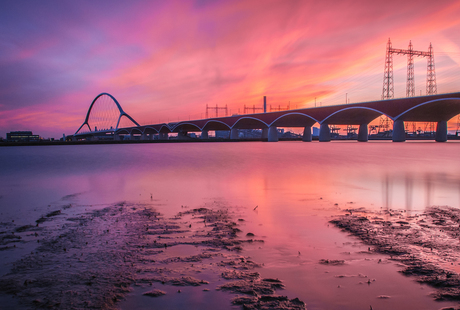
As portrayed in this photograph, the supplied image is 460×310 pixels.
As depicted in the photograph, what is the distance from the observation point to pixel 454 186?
1162 cm

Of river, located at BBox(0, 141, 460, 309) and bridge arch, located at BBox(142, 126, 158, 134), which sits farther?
bridge arch, located at BBox(142, 126, 158, 134)

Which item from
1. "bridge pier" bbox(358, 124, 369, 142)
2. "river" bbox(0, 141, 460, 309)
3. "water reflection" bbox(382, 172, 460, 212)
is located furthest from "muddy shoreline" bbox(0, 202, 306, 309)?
"bridge pier" bbox(358, 124, 369, 142)

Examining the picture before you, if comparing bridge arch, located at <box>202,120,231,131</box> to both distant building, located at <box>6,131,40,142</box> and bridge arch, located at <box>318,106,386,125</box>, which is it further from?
distant building, located at <box>6,131,40,142</box>

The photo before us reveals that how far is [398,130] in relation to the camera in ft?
219

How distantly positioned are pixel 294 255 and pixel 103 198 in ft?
26.0

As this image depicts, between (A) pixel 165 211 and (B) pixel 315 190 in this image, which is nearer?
(A) pixel 165 211

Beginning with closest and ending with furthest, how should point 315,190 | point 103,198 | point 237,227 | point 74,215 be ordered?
1. point 237,227
2. point 74,215
3. point 103,198
4. point 315,190

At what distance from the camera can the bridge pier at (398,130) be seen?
212ft

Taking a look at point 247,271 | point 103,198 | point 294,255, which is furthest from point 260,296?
point 103,198

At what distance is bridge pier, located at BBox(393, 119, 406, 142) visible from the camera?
64.8 m

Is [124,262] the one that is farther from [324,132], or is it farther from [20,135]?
[20,135]

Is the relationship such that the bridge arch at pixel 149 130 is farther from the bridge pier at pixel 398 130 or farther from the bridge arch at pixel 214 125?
the bridge pier at pixel 398 130

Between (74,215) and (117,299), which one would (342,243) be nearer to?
(117,299)

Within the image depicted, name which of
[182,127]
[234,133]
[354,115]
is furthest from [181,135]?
[354,115]
